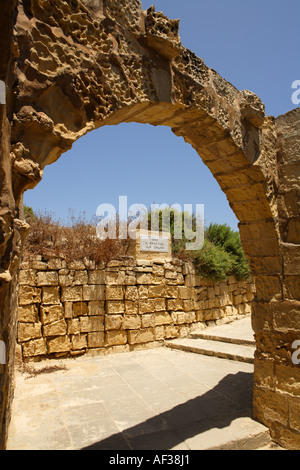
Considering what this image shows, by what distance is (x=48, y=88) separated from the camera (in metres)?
1.75

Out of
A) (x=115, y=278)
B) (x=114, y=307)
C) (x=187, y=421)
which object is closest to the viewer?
(x=187, y=421)

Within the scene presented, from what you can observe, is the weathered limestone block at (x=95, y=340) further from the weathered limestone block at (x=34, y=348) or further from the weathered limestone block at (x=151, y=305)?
the weathered limestone block at (x=151, y=305)

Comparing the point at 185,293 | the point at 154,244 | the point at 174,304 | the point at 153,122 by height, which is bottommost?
the point at 174,304

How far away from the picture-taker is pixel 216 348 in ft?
22.0

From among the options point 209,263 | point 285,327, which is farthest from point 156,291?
point 285,327

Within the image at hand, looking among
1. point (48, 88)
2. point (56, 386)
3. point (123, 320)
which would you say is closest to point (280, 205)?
point (48, 88)

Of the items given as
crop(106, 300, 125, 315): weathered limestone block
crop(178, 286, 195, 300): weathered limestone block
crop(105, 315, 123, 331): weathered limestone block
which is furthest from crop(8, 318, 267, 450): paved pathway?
crop(178, 286, 195, 300): weathered limestone block

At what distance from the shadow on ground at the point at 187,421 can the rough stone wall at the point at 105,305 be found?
295 cm

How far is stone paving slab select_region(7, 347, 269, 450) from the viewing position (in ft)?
10.3

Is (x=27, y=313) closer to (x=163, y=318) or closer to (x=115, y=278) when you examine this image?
(x=115, y=278)

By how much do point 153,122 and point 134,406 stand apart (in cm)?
338

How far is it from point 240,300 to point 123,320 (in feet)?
16.4

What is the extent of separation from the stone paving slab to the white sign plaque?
280cm

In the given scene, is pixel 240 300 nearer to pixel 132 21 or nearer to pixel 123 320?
pixel 123 320
